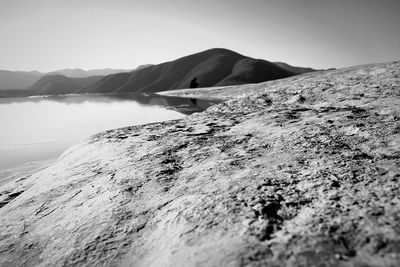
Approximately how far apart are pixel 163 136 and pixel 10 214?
3177mm

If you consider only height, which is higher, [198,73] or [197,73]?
[197,73]

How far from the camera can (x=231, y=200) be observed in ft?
8.67

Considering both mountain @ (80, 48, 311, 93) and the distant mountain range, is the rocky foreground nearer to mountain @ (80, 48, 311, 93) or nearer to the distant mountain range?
mountain @ (80, 48, 311, 93)

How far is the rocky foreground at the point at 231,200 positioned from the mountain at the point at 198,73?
9641 centimetres

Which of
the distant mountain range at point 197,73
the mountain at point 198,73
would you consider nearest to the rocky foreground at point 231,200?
the mountain at point 198,73

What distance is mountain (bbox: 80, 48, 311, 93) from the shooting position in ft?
367

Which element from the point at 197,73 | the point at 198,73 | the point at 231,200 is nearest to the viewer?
the point at 231,200

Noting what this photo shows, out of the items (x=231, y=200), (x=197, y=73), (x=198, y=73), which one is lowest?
(x=231, y=200)

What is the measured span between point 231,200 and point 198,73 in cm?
12965

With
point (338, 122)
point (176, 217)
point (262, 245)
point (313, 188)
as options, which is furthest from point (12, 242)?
point (338, 122)

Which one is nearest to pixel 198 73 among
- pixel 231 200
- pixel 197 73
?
pixel 197 73

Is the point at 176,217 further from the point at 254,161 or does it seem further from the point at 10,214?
the point at 10,214

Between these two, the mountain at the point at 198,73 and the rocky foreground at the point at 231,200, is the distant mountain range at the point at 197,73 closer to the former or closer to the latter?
the mountain at the point at 198,73

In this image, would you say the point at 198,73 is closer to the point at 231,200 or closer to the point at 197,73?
the point at 197,73
